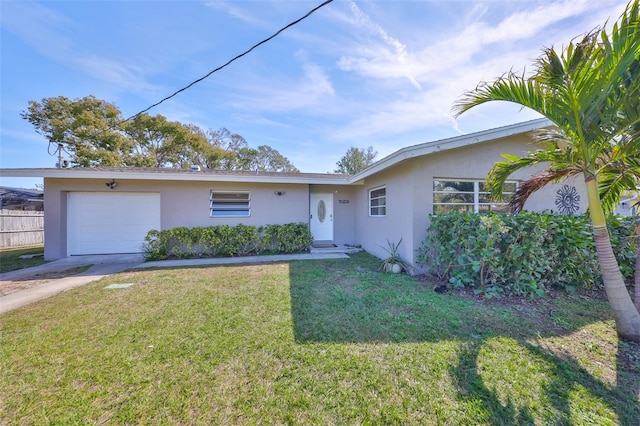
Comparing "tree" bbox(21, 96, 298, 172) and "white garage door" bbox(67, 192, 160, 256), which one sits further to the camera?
"tree" bbox(21, 96, 298, 172)

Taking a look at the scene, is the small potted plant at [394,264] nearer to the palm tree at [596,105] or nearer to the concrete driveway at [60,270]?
Answer: the palm tree at [596,105]

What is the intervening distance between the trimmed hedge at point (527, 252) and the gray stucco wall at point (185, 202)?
19.0ft

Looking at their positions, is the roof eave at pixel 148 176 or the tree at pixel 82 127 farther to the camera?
the tree at pixel 82 127

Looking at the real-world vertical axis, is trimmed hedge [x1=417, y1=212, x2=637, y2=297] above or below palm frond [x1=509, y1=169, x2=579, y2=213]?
below

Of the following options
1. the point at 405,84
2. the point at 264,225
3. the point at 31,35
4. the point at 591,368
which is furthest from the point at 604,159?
the point at 31,35

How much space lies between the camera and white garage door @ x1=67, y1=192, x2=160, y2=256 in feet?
26.6

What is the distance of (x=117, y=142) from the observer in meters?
17.2

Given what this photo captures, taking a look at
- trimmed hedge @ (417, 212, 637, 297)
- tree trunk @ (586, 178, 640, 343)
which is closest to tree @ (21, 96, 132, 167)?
trimmed hedge @ (417, 212, 637, 297)

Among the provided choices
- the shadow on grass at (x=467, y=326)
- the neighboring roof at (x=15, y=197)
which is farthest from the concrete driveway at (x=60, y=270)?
the neighboring roof at (x=15, y=197)

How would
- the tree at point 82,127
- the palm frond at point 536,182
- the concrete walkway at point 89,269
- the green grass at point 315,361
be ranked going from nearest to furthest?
the green grass at point 315,361 < the palm frond at point 536,182 < the concrete walkway at point 89,269 < the tree at point 82,127

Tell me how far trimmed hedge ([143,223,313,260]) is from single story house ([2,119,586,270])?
72cm

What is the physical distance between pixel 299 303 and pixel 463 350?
7.56ft

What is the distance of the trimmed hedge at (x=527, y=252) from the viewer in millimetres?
4234

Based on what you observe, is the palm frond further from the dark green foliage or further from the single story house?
the dark green foliage
